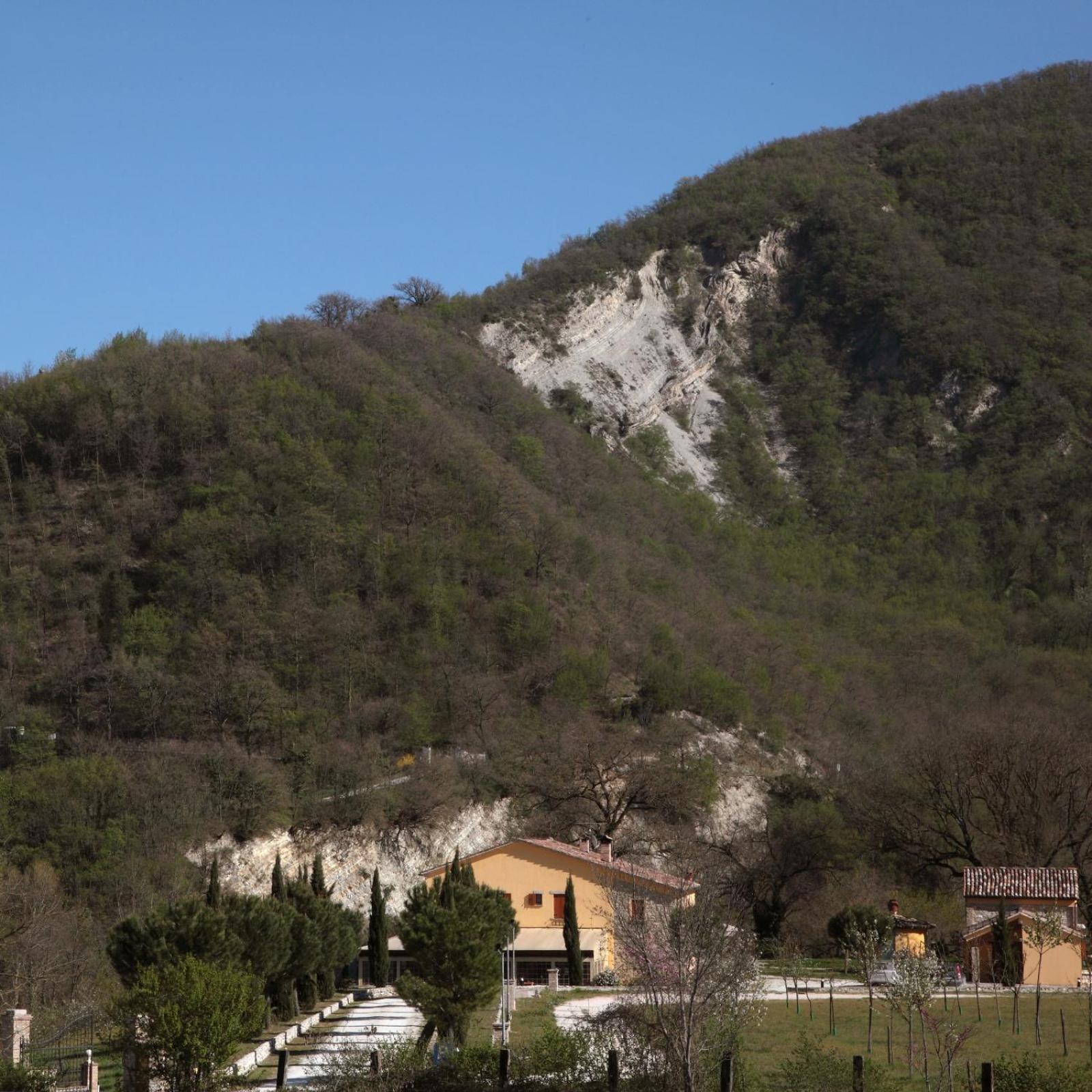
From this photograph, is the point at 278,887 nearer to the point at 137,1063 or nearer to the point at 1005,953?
the point at 137,1063

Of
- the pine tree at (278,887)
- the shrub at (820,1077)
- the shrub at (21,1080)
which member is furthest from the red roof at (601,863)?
the shrub at (21,1080)

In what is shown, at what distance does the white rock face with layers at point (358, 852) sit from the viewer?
61688 millimetres

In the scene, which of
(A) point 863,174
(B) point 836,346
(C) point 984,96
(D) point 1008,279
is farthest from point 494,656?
(C) point 984,96

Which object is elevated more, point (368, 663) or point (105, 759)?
point (368, 663)

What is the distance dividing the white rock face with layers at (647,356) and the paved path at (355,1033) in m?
78.1

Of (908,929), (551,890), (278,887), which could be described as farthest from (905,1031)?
(551,890)

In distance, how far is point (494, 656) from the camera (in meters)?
78.8

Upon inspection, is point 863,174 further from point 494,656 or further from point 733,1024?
point 733,1024

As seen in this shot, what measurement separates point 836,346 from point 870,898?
81.1 metres

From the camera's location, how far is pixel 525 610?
79.8 m

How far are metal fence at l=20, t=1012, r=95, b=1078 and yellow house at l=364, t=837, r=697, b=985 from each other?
15.2 metres

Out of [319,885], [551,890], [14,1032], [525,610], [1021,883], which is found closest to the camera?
[14,1032]

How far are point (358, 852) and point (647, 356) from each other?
6979 centimetres

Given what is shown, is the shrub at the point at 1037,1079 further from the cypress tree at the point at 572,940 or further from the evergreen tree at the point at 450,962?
the cypress tree at the point at 572,940
